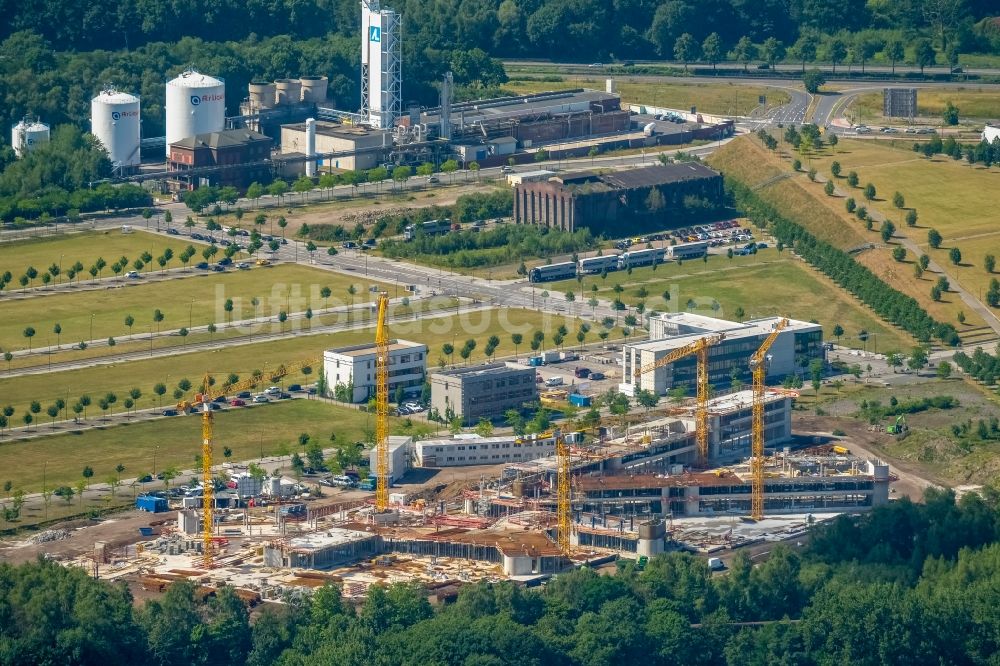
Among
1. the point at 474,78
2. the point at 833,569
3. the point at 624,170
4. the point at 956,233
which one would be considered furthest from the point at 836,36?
the point at 833,569

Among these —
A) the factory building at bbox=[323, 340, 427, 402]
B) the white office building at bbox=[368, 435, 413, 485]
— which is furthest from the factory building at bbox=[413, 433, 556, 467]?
the factory building at bbox=[323, 340, 427, 402]

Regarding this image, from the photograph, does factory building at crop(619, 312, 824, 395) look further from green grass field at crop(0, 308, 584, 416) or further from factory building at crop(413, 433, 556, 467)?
factory building at crop(413, 433, 556, 467)

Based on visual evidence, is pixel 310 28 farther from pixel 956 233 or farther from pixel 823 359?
pixel 823 359

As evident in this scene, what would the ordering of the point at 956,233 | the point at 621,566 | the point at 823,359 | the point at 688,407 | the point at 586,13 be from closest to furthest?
the point at 621,566 → the point at 688,407 → the point at 823,359 → the point at 956,233 → the point at 586,13

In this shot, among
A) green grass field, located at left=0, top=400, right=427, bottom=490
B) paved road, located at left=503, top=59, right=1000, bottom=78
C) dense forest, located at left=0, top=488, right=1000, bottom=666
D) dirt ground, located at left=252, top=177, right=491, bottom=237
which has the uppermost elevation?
paved road, located at left=503, top=59, right=1000, bottom=78

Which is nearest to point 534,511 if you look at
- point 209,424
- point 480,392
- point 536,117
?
point 209,424
